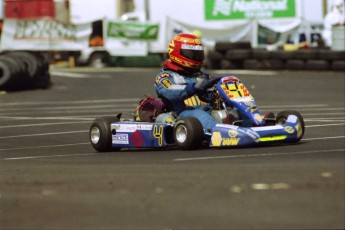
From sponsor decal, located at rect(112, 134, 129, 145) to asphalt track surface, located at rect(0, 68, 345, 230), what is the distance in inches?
6.5

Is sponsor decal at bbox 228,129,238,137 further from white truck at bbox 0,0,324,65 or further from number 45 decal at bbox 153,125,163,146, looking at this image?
white truck at bbox 0,0,324,65

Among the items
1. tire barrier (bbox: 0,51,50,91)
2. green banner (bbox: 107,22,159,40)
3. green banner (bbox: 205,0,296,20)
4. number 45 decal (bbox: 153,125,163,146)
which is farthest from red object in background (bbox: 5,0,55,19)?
number 45 decal (bbox: 153,125,163,146)

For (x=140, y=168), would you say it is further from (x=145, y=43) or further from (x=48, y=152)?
(x=145, y=43)

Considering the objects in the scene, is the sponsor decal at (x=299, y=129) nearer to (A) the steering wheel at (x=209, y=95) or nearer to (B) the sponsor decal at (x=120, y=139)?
(A) the steering wheel at (x=209, y=95)

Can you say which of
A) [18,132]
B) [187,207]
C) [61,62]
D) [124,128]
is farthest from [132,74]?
[187,207]

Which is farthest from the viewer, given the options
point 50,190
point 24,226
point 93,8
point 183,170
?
point 93,8

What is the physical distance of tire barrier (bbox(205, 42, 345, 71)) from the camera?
2506 cm

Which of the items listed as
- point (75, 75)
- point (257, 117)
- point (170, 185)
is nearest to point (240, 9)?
point (75, 75)

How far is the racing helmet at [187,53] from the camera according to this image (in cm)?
1016

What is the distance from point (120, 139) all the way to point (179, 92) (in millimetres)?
841

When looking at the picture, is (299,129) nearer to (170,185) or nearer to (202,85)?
(202,85)

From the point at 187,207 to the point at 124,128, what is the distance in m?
4.51

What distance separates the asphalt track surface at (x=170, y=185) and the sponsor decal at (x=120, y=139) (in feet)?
0.54

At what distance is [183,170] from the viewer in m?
7.47
